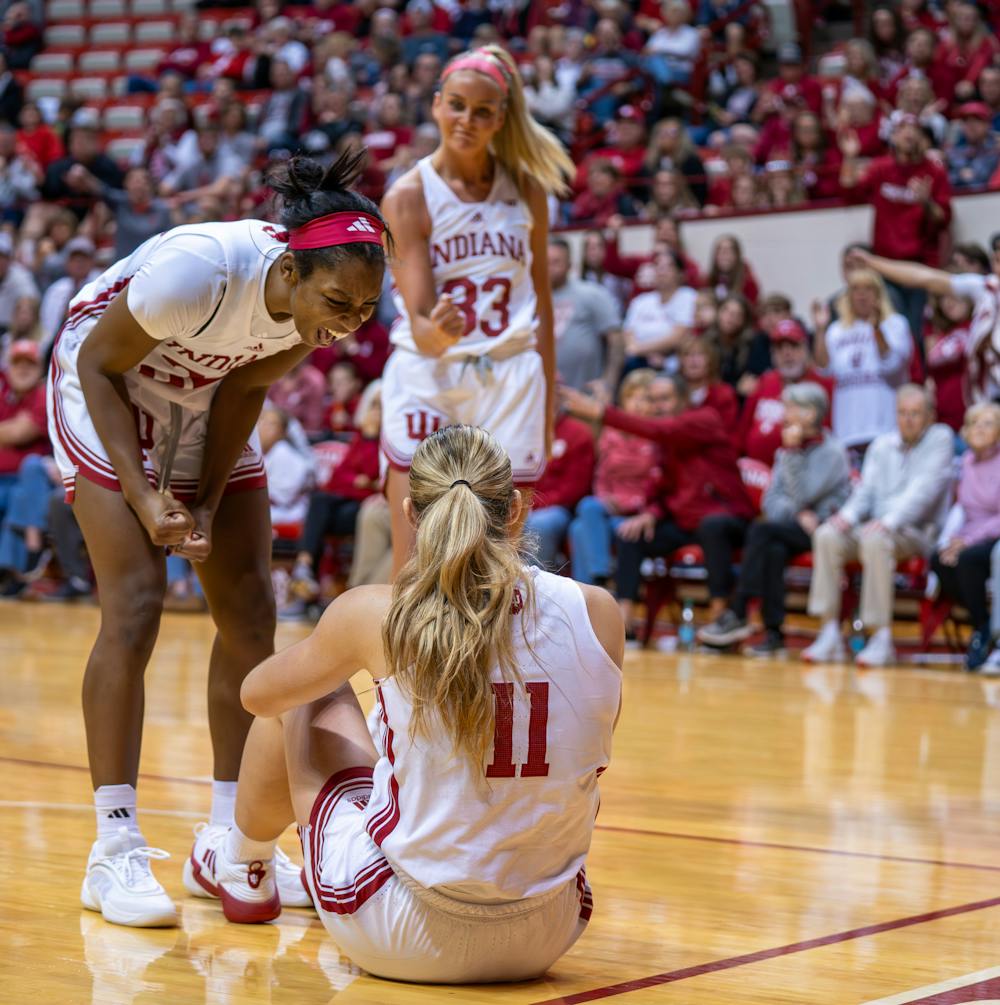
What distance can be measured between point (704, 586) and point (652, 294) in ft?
7.68

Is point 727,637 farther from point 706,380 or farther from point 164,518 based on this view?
point 164,518

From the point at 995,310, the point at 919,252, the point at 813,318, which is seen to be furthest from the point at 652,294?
the point at 995,310

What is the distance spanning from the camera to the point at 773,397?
980cm

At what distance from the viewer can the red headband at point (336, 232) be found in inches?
124

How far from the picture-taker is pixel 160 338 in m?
3.32

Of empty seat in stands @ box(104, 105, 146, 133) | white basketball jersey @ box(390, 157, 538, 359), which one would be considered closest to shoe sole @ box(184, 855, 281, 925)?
white basketball jersey @ box(390, 157, 538, 359)

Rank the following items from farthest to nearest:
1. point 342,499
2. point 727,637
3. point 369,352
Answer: point 369,352
point 342,499
point 727,637

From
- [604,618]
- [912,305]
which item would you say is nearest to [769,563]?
Answer: [912,305]

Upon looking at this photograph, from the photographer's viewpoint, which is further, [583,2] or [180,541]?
[583,2]

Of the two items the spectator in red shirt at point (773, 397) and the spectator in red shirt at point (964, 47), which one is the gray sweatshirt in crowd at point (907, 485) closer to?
the spectator in red shirt at point (773, 397)

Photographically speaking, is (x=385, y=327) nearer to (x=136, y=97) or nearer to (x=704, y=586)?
(x=704, y=586)

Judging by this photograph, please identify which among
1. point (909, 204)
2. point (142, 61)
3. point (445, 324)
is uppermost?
point (142, 61)

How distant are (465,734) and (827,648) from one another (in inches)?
254

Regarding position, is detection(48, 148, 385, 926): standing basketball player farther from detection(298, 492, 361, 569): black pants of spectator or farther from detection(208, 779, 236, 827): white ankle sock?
detection(298, 492, 361, 569): black pants of spectator
